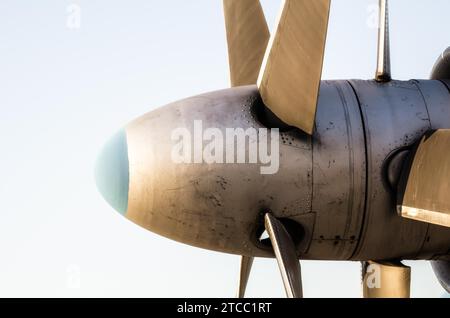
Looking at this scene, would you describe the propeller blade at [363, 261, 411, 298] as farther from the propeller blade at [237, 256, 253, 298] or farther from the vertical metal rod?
the vertical metal rod

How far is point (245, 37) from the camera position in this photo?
845 cm

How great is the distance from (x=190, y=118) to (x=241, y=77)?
2311 mm

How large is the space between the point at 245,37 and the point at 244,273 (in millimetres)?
3648

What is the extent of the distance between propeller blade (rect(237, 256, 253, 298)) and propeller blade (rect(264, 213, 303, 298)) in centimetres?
264

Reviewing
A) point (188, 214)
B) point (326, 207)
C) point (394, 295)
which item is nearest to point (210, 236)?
point (188, 214)

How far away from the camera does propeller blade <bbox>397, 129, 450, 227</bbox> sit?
5.65 metres

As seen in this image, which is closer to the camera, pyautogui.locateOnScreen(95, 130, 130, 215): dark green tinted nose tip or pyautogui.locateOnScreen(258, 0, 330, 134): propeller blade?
pyautogui.locateOnScreen(258, 0, 330, 134): propeller blade

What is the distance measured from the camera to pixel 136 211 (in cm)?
659

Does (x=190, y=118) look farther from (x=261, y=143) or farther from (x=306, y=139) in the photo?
(x=306, y=139)

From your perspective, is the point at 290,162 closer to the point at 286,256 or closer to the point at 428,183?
the point at 286,256

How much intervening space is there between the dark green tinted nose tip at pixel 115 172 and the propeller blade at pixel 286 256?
1677 mm

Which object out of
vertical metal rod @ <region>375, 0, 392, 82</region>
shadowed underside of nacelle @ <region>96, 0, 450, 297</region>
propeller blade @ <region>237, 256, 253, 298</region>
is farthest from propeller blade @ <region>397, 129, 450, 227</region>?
propeller blade @ <region>237, 256, 253, 298</region>

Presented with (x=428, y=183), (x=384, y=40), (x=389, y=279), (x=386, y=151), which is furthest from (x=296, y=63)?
(x=389, y=279)

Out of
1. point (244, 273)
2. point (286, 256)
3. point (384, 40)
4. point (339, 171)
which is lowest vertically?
point (244, 273)
